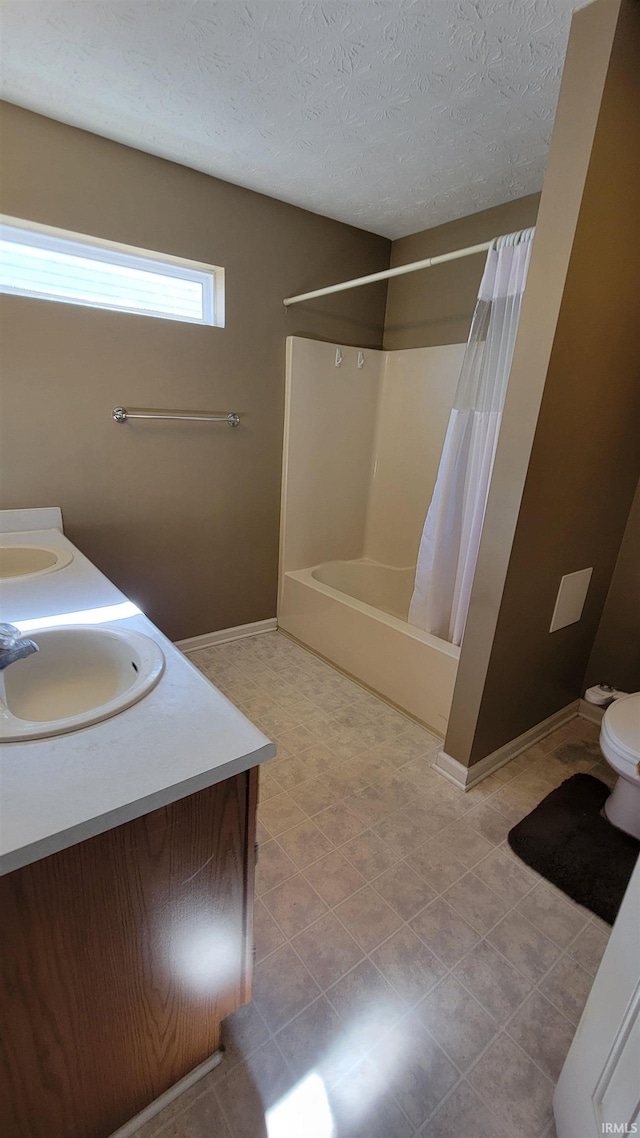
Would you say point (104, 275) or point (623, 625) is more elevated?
point (104, 275)

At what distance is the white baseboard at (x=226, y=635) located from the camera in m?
2.62

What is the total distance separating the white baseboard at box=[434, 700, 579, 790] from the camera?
1.76 metres

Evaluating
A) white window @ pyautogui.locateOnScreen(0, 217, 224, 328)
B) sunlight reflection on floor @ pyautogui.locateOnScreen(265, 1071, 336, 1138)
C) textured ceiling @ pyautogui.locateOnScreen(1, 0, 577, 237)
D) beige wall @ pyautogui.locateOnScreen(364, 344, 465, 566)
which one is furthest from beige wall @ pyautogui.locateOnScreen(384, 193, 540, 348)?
sunlight reflection on floor @ pyautogui.locateOnScreen(265, 1071, 336, 1138)

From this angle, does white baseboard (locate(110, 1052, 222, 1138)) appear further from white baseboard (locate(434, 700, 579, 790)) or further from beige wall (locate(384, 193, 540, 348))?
beige wall (locate(384, 193, 540, 348))

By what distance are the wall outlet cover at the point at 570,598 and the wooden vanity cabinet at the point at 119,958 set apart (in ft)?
5.01

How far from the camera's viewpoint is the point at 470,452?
2.01 meters

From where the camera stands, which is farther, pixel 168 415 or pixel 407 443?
pixel 407 443

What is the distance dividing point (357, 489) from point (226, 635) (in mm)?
1255

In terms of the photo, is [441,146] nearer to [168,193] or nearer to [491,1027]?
[168,193]

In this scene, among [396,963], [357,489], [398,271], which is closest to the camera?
[396,963]

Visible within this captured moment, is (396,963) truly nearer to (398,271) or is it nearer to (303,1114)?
(303,1114)

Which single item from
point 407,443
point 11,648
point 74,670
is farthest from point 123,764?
point 407,443

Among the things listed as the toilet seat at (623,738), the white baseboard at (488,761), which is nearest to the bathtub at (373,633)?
the white baseboard at (488,761)

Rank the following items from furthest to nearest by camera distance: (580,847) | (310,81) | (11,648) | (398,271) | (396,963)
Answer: (398,271)
(580,847)
(310,81)
(396,963)
(11,648)
